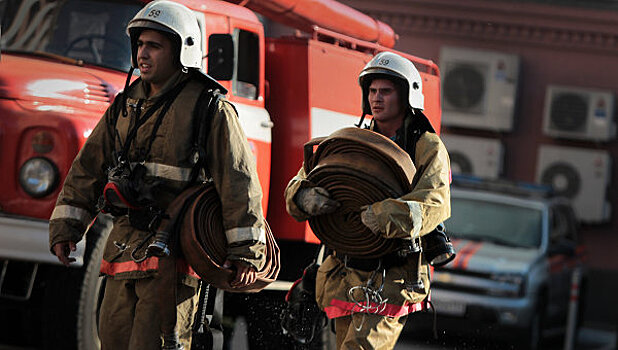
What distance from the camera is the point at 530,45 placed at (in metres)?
20.0

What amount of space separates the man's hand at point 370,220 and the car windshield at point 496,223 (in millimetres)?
7324

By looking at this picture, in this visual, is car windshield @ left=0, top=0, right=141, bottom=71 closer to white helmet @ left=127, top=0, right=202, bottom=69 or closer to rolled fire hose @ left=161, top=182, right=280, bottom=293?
white helmet @ left=127, top=0, right=202, bottom=69

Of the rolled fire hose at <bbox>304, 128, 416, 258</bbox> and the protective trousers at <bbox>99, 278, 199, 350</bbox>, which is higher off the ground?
the rolled fire hose at <bbox>304, 128, 416, 258</bbox>

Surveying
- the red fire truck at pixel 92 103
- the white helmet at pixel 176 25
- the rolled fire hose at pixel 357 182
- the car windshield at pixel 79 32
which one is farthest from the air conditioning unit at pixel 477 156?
the white helmet at pixel 176 25

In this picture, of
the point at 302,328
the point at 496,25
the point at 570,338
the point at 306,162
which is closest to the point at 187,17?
the point at 306,162

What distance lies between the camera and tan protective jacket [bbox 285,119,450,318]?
5.33 m

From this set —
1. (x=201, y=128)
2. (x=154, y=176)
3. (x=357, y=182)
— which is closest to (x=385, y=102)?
(x=357, y=182)

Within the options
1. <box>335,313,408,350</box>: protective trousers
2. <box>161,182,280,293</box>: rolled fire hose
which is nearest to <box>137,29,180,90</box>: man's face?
<box>161,182,280,293</box>: rolled fire hose

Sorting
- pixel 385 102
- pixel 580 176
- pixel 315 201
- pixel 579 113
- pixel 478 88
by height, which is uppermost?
pixel 478 88

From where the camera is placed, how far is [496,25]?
65.2 ft

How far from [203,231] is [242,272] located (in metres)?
0.26

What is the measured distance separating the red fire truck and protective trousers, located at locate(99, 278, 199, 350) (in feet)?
5.36

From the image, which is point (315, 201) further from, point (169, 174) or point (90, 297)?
point (90, 297)

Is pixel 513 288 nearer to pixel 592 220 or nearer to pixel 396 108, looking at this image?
pixel 396 108
